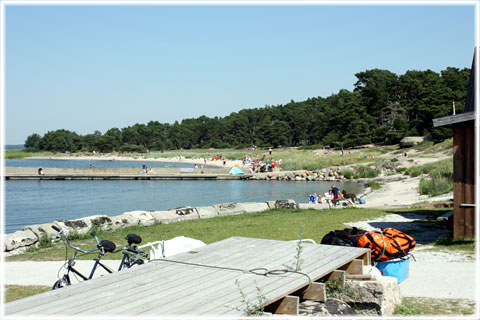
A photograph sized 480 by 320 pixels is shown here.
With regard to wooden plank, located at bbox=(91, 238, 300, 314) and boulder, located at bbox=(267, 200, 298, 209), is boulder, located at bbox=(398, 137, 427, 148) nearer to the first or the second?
boulder, located at bbox=(267, 200, 298, 209)

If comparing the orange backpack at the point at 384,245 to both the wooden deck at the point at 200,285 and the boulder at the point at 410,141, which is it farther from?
the boulder at the point at 410,141

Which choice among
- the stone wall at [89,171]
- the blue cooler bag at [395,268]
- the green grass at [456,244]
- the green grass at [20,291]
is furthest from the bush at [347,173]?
the green grass at [20,291]

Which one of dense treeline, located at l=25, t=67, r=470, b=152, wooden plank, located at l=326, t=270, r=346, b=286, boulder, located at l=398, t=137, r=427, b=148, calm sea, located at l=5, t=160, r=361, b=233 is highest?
dense treeline, located at l=25, t=67, r=470, b=152

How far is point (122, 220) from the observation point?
48.0 ft

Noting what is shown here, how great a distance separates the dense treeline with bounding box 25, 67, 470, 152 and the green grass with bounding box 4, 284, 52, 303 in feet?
171

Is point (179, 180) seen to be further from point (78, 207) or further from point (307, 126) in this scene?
point (307, 126)

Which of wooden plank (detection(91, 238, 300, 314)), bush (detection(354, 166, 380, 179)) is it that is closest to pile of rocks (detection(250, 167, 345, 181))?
bush (detection(354, 166, 380, 179))

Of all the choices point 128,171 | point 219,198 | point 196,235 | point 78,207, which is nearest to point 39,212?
point 78,207

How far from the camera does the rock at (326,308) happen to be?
482cm

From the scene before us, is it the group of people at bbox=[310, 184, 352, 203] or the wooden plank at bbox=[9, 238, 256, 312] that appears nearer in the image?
the wooden plank at bbox=[9, 238, 256, 312]

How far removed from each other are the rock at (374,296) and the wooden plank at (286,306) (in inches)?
44.1

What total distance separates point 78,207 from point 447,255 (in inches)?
950

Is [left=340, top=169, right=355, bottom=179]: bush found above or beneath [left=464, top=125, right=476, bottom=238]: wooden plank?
beneath

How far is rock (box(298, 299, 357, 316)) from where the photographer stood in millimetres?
4820
